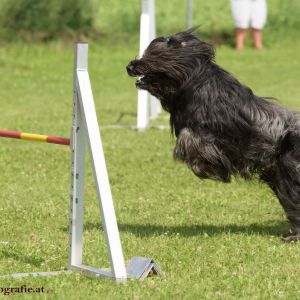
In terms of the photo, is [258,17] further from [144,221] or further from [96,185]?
[96,185]

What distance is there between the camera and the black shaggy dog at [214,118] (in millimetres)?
7102

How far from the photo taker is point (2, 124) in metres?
14.7

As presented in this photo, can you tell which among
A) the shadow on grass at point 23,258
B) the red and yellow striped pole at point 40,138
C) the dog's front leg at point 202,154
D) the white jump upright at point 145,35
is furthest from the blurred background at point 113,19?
the red and yellow striped pole at point 40,138

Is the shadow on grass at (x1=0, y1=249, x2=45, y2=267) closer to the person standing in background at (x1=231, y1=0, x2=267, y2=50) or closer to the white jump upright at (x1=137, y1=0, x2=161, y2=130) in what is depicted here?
the white jump upright at (x1=137, y1=0, x2=161, y2=130)

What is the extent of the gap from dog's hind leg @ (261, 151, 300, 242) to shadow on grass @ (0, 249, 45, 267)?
76.4 inches

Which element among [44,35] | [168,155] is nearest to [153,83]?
[168,155]

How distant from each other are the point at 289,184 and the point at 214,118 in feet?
2.63

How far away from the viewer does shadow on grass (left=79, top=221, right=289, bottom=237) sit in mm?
7570

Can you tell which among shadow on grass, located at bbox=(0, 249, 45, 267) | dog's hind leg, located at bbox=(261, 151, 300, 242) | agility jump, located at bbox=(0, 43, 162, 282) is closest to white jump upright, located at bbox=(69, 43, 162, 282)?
agility jump, located at bbox=(0, 43, 162, 282)

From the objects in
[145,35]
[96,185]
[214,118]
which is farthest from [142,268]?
[145,35]

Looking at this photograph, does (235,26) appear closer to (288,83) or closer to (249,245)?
(288,83)

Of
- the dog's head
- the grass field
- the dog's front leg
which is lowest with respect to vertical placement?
the grass field

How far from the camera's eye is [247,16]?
24.3 meters

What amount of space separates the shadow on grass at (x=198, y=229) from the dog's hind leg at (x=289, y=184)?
0.96ft
